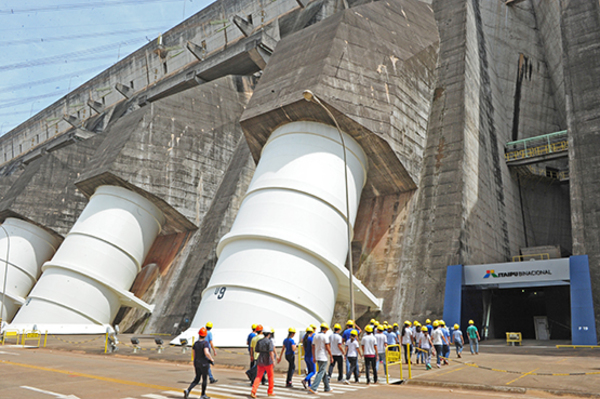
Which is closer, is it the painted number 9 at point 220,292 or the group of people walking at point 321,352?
the group of people walking at point 321,352

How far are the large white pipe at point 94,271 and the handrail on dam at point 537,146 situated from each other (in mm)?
25735

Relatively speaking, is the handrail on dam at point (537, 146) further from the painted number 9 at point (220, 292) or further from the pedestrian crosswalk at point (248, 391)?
the pedestrian crosswalk at point (248, 391)

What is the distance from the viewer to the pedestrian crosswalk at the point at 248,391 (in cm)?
884

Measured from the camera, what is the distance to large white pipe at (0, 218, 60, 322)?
35.1 metres

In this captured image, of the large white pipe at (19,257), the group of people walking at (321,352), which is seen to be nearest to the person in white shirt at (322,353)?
the group of people walking at (321,352)

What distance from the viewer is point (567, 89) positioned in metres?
24.6

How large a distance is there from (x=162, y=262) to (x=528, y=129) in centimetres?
2949

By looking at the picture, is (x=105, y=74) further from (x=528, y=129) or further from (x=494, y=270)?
(x=494, y=270)

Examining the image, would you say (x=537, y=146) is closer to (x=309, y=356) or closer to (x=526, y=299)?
(x=526, y=299)

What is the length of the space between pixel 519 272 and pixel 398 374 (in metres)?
11.7

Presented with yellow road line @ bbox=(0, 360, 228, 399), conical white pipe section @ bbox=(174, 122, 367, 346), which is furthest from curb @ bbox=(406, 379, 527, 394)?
conical white pipe section @ bbox=(174, 122, 367, 346)

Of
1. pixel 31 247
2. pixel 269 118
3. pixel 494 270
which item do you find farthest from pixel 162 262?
pixel 494 270

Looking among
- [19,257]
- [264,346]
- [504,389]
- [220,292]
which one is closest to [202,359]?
[264,346]

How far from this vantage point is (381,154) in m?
24.1
